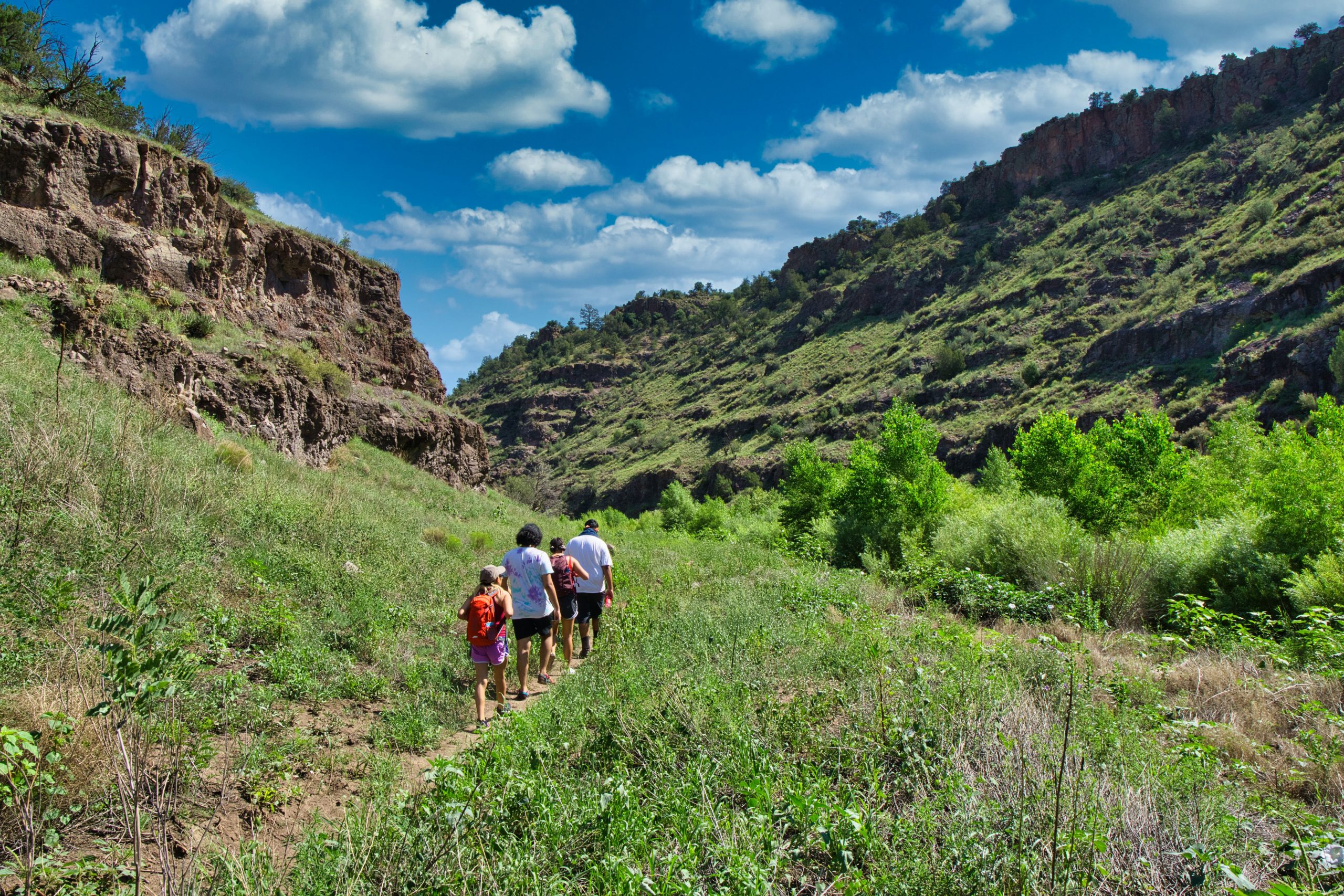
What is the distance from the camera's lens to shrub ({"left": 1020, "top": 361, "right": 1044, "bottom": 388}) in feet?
161

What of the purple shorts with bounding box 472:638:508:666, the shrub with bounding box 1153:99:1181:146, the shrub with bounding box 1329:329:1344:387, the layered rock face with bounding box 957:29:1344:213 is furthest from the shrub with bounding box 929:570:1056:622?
the shrub with bounding box 1153:99:1181:146

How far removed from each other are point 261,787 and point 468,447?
83.9 feet

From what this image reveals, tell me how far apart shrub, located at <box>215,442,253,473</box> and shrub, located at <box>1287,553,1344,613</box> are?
15.3 m

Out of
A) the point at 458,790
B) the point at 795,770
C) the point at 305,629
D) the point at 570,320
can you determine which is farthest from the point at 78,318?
the point at 570,320

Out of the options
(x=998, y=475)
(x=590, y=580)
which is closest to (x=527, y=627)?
(x=590, y=580)

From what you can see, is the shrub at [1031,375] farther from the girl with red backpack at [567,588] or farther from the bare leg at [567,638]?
the bare leg at [567,638]

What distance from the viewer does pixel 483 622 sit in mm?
5934

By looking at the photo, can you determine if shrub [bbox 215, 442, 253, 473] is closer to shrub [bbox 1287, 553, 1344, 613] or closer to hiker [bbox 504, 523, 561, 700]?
hiker [bbox 504, 523, 561, 700]

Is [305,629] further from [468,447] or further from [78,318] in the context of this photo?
[468,447]

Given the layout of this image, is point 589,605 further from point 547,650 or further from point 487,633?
point 487,633

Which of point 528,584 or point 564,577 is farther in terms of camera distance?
point 564,577

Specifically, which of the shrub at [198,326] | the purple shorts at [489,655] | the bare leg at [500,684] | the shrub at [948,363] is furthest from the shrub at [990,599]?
the shrub at [948,363]

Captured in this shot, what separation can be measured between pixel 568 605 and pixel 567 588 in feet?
0.81

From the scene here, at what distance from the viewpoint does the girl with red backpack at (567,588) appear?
7855 mm
